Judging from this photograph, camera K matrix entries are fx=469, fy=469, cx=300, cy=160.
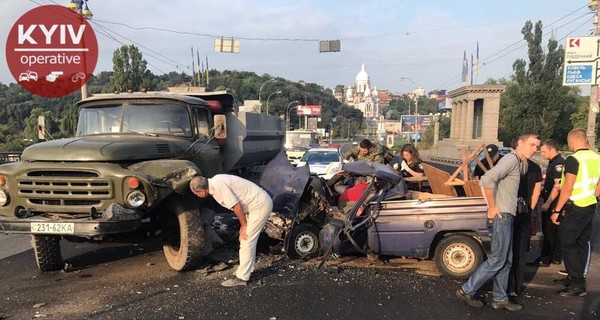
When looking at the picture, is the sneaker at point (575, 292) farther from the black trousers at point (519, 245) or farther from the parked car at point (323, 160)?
the parked car at point (323, 160)

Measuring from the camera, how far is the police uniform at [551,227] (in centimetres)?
621

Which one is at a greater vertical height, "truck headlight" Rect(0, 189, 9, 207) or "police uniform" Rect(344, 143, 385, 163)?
"police uniform" Rect(344, 143, 385, 163)

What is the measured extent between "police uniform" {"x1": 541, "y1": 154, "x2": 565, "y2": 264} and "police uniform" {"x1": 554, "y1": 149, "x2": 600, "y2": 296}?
469mm

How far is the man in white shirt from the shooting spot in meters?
5.46

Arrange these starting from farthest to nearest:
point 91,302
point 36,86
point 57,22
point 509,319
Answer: point 57,22, point 36,86, point 91,302, point 509,319

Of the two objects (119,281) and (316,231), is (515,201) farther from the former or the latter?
(119,281)

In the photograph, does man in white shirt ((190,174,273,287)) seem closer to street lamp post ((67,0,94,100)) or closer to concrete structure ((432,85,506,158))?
street lamp post ((67,0,94,100))

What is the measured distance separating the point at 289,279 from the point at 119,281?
2160 mm

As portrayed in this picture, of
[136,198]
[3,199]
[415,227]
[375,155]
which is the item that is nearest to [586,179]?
[415,227]

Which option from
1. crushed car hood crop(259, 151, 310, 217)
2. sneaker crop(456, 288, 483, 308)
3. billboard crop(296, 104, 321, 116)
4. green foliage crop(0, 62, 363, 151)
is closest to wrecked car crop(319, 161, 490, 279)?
crushed car hood crop(259, 151, 310, 217)

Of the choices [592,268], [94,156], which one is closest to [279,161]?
[94,156]

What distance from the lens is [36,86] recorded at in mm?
15430

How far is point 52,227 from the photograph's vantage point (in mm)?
5422

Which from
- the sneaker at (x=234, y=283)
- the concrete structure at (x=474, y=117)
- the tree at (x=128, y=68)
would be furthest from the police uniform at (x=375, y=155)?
the tree at (x=128, y=68)
